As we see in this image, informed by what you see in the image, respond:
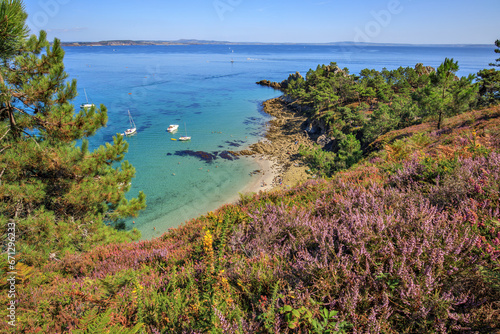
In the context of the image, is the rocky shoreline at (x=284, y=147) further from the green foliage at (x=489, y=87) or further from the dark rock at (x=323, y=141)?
the green foliage at (x=489, y=87)

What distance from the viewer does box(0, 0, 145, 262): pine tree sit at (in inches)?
301

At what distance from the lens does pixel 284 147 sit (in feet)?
118

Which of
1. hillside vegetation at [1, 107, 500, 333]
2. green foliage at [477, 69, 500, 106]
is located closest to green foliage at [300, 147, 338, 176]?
green foliage at [477, 69, 500, 106]

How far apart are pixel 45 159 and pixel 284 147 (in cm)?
3083

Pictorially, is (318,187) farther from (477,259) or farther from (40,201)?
(40,201)

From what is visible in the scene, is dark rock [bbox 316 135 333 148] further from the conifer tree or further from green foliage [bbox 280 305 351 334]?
green foliage [bbox 280 305 351 334]

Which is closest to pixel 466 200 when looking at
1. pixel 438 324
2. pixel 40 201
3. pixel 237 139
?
pixel 438 324

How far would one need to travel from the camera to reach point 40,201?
27.1ft

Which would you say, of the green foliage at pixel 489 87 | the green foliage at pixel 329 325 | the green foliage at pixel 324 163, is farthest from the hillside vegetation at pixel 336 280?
the green foliage at pixel 489 87

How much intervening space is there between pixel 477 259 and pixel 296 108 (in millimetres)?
58113

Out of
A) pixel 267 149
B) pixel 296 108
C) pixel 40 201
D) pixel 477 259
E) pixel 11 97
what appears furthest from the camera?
pixel 296 108

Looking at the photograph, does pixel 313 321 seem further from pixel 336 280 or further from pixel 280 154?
pixel 280 154

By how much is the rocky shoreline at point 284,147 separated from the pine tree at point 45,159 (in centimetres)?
1331

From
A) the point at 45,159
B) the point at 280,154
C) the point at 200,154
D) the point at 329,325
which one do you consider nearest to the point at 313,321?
the point at 329,325
